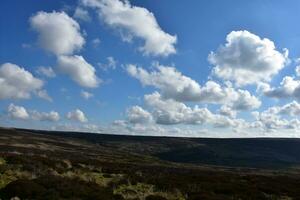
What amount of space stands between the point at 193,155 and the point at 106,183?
145 meters

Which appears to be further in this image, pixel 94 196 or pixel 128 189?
pixel 128 189

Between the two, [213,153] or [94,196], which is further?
[213,153]

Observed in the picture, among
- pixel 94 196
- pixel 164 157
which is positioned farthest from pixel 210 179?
pixel 164 157

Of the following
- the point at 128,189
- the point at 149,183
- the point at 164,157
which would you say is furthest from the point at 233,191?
the point at 164,157

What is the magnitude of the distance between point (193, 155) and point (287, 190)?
138 meters

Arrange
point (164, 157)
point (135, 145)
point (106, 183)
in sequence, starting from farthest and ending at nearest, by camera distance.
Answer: point (135, 145), point (164, 157), point (106, 183)

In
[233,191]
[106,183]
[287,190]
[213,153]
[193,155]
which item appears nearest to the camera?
[106,183]

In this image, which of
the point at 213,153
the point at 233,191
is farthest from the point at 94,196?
the point at 213,153

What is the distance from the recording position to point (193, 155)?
553 ft

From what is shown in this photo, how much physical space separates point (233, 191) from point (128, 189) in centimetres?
756

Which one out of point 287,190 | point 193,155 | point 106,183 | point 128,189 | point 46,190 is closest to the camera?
point 46,190

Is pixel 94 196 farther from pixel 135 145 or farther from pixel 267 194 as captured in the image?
pixel 135 145

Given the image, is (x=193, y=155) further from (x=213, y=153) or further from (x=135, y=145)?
(x=135, y=145)

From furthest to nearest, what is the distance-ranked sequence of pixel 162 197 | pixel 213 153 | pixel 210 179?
pixel 213 153 < pixel 210 179 < pixel 162 197
